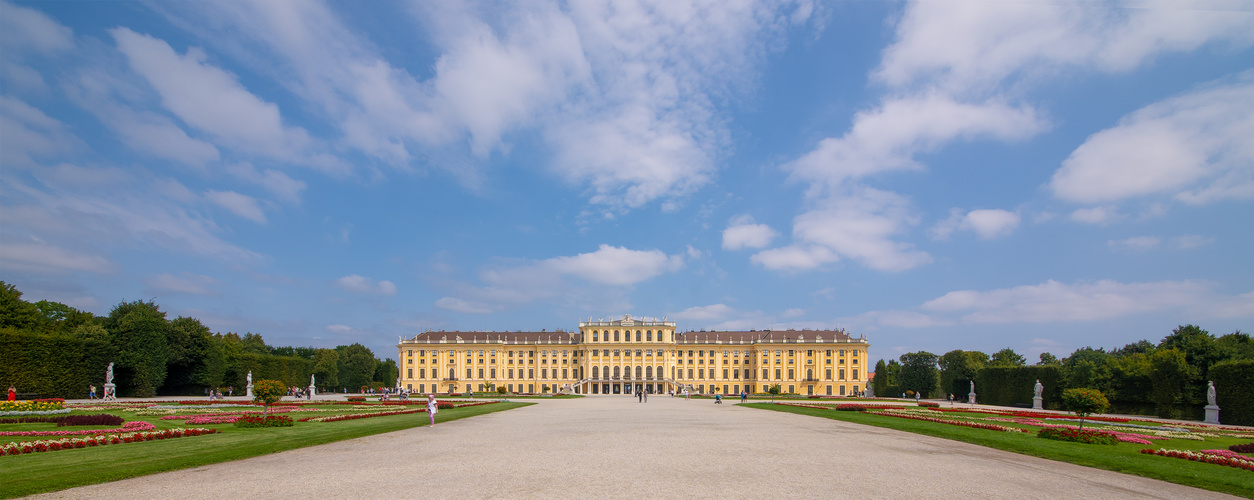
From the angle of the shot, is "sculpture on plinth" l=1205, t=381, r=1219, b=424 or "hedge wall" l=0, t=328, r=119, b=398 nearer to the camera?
"sculpture on plinth" l=1205, t=381, r=1219, b=424

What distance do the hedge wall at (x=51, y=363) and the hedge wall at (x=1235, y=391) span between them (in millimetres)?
70900

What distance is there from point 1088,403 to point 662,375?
8070 cm

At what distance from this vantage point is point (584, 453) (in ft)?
43.1

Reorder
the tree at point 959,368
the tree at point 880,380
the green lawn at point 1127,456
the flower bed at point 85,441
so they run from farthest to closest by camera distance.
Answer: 1. the tree at point 880,380
2. the tree at point 959,368
3. the flower bed at point 85,441
4. the green lawn at point 1127,456

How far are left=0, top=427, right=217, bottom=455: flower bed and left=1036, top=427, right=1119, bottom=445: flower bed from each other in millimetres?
23288

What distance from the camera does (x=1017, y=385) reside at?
2029 inches

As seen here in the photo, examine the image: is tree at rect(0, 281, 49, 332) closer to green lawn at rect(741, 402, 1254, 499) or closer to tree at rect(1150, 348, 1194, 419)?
green lawn at rect(741, 402, 1254, 499)

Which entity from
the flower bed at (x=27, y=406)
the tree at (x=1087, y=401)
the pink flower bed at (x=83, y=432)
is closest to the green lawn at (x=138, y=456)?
the pink flower bed at (x=83, y=432)

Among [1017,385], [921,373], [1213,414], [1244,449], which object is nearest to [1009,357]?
[921,373]

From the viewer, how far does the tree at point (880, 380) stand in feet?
304

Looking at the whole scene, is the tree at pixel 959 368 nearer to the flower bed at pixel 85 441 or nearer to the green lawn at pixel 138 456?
the green lawn at pixel 138 456

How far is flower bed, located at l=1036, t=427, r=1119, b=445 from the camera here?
16266mm

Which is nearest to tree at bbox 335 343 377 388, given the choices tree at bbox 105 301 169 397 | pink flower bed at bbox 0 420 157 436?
tree at bbox 105 301 169 397

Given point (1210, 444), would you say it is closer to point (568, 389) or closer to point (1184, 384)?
point (1184, 384)
